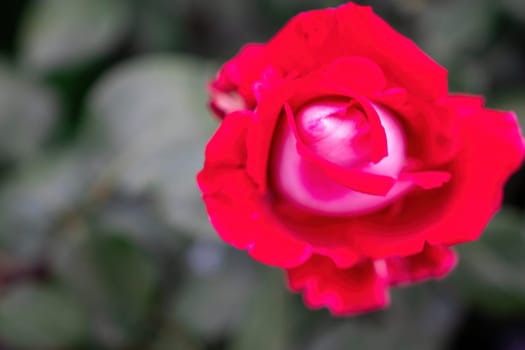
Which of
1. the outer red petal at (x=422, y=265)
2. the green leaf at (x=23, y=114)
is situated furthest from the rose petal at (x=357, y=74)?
the green leaf at (x=23, y=114)

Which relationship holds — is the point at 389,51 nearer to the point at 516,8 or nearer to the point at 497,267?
the point at 497,267

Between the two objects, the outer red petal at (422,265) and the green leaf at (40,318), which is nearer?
the outer red petal at (422,265)

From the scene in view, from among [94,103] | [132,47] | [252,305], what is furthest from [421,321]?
[132,47]

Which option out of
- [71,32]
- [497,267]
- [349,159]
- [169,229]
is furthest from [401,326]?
[71,32]

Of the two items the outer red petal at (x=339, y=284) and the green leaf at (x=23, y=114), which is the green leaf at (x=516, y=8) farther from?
the green leaf at (x=23, y=114)

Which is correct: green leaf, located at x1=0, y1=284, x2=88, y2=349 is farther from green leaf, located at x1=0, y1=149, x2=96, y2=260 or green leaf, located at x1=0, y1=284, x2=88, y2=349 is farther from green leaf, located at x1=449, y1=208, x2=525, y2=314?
green leaf, located at x1=449, y1=208, x2=525, y2=314

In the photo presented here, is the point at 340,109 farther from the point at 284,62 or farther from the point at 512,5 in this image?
the point at 512,5

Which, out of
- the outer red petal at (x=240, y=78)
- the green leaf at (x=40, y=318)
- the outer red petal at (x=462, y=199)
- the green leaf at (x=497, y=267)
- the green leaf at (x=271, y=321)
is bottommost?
the green leaf at (x=40, y=318)
